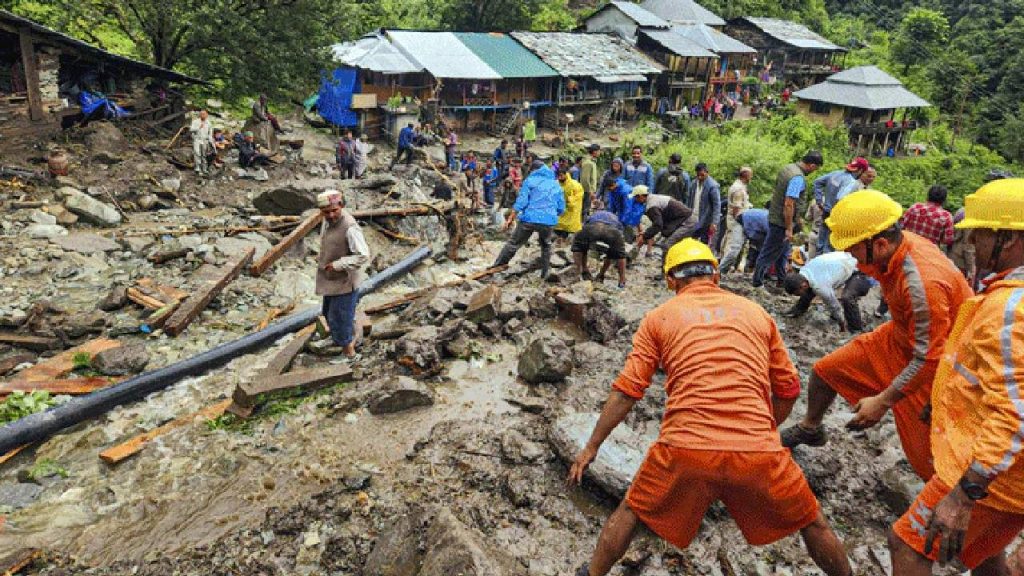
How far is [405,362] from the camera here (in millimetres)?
5457

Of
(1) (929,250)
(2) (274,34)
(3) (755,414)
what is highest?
(2) (274,34)

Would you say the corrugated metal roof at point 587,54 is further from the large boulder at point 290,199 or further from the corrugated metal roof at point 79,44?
the large boulder at point 290,199

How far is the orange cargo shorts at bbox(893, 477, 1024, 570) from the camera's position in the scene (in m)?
2.29

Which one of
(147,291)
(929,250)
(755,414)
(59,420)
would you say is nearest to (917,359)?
(929,250)

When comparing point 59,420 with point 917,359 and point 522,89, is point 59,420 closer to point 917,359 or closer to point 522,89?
point 917,359

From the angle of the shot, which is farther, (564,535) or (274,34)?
(274,34)

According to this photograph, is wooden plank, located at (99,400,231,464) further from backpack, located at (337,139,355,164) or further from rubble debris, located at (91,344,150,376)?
backpack, located at (337,139,355,164)

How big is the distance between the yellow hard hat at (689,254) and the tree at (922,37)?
54.0m

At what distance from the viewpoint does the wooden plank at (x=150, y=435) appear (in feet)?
14.2

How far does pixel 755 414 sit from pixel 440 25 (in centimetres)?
4141

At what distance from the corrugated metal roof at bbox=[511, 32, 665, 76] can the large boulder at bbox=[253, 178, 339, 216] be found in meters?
22.4

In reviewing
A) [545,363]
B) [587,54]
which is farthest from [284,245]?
[587,54]

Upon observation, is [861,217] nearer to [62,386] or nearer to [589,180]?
[62,386]

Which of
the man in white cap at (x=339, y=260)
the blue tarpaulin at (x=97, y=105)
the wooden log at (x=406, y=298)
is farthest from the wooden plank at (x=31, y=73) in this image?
the man in white cap at (x=339, y=260)
